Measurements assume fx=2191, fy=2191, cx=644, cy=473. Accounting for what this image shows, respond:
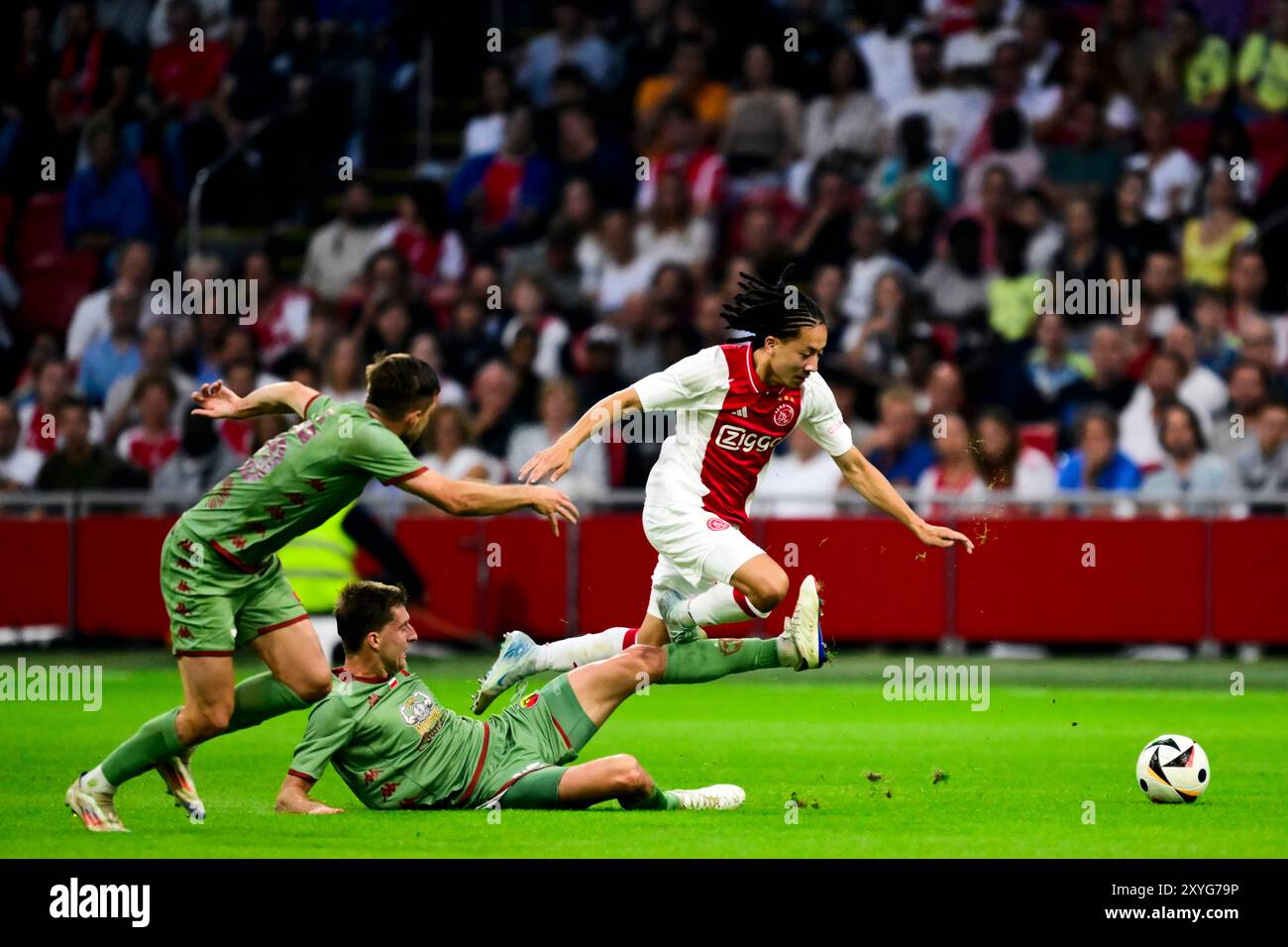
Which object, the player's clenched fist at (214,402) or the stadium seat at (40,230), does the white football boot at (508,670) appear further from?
the stadium seat at (40,230)

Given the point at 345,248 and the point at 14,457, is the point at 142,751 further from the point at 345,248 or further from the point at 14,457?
the point at 345,248

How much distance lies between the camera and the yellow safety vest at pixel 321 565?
1486cm

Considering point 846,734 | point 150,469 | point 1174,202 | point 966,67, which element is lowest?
point 846,734

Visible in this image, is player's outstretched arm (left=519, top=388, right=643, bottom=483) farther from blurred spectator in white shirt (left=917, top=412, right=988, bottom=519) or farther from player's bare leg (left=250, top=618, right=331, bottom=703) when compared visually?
blurred spectator in white shirt (left=917, top=412, right=988, bottom=519)

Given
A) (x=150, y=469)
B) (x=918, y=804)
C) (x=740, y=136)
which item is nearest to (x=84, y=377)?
(x=150, y=469)

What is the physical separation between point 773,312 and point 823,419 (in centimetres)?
65

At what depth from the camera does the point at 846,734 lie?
12.3 metres

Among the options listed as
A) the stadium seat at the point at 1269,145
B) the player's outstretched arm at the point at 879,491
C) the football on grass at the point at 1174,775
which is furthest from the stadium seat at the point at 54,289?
the football on grass at the point at 1174,775

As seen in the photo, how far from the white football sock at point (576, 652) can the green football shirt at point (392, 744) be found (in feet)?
4.89

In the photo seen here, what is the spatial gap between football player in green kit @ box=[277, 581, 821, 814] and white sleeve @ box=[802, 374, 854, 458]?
5.81ft

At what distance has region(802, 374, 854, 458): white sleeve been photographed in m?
10.2

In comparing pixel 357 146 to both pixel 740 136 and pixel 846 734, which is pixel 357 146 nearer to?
pixel 740 136

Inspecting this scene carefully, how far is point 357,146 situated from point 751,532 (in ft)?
25.4

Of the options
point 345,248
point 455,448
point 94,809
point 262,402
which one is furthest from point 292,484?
point 345,248
